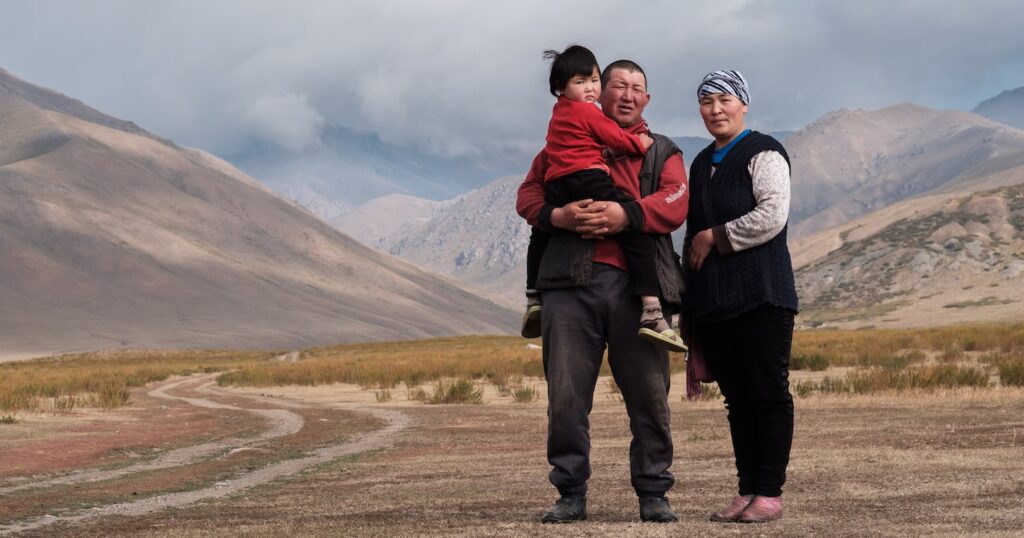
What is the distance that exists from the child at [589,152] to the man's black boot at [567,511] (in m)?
1.00

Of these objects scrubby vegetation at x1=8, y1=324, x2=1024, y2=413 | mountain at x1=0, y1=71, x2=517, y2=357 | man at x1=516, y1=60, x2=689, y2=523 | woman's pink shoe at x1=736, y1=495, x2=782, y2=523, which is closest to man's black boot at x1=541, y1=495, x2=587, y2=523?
man at x1=516, y1=60, x2=689, y2=523

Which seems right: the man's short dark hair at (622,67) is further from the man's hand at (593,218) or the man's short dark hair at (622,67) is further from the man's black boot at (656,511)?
the man's black boot at (656,511)

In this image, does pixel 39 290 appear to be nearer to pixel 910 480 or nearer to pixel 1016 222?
pixel 1016 222

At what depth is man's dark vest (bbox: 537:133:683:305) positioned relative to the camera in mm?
6726

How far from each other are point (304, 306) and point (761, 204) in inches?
7137

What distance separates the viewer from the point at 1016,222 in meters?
115

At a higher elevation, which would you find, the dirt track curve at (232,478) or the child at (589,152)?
the child at (589,152)

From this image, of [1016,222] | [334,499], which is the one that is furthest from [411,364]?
[1016,222]

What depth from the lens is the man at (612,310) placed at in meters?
6.71

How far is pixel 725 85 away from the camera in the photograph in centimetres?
705

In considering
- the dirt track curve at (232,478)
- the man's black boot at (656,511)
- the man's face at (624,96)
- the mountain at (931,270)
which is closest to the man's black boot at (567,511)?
the man's black boot at (656,511)

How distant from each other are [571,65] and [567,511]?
7.99ft

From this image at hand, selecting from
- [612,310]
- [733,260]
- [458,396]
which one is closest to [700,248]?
[733,260]

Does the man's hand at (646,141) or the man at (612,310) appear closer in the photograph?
the man at (612,310)
